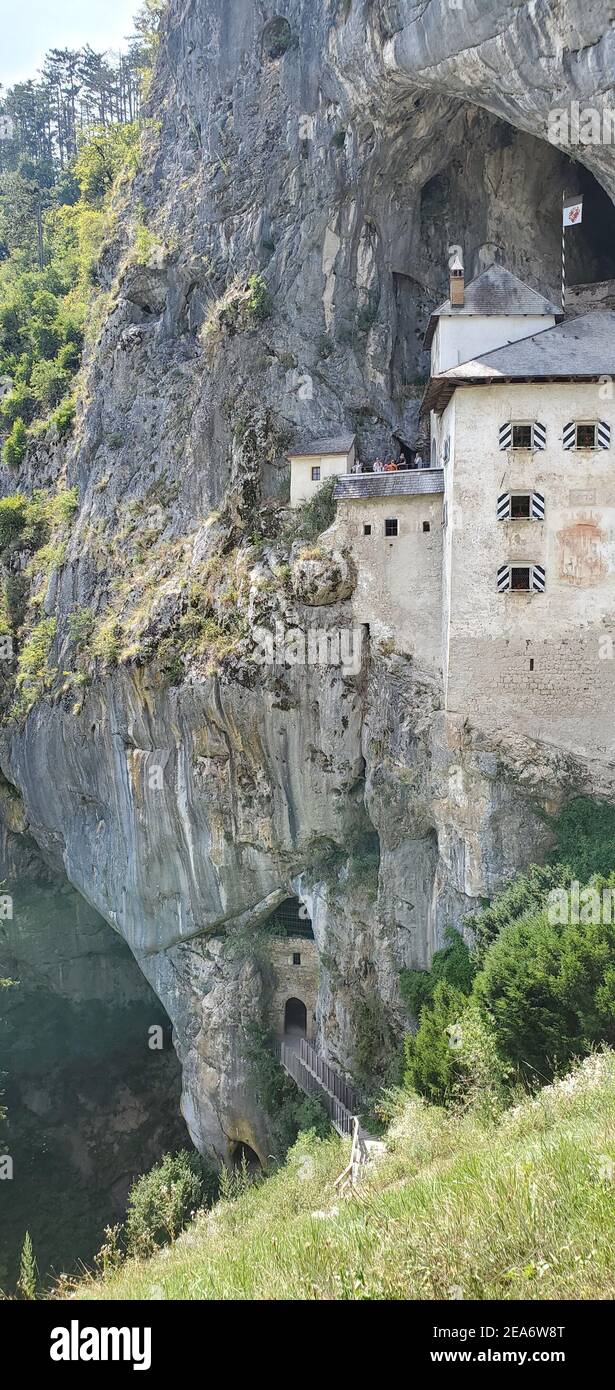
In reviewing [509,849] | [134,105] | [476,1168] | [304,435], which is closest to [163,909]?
[509,849]

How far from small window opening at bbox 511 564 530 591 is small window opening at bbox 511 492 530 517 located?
124cm

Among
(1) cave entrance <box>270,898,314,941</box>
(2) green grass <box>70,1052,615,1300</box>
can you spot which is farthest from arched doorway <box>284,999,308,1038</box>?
(2) green grass <box>70,1052,615,1300</box>

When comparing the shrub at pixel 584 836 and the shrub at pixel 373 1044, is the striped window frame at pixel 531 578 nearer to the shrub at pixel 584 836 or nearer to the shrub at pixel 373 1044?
the shrub at pixel 584 836

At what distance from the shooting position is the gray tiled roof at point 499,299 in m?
25.3

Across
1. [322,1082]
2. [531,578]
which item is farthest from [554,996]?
[322,1082]

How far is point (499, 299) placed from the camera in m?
25.5

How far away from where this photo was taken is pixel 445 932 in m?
23.9

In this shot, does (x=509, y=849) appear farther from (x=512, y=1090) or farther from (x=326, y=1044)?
(x=326, y=1044)

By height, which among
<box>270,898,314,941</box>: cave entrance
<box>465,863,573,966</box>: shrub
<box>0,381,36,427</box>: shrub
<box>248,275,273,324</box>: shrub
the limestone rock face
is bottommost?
<box>270,898,314,941</box>: cave entrance

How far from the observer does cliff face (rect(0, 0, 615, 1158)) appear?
25.6 metres

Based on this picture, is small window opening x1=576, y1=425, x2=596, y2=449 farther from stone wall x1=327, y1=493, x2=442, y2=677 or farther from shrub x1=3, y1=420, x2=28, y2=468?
shrub x1=3, y1=420, x2=28, y2=468

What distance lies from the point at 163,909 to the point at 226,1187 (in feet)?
29.1

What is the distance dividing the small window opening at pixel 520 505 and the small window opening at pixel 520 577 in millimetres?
1237

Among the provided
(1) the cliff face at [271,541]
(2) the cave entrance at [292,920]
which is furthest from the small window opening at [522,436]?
(2) the cave entrance at [292,920]
